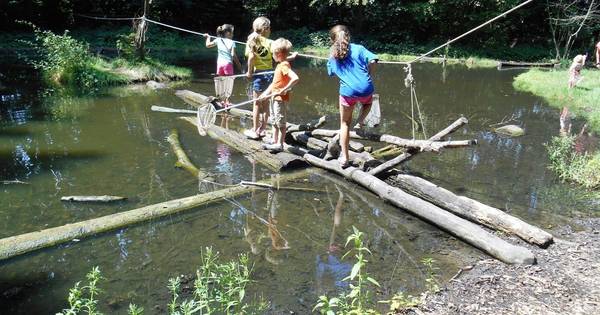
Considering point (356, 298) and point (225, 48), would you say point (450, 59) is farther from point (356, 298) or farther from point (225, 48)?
point (356, 298)

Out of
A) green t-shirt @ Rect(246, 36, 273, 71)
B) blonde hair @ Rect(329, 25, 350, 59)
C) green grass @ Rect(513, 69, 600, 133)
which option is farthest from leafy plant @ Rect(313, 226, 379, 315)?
green grass @ Rect(513, 69, 600, 133)

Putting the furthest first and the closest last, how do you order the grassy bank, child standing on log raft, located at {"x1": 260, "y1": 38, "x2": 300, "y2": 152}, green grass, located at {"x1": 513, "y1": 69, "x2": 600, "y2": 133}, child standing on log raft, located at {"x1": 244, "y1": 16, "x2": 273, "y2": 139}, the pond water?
the grassy bank < green grass, located at {"x1": 513, "y1": 69, "x2": 600, "y2": 133} < child standing on log raft, located at {"x1": 244, "y1": 16, "x2": 273, "y2": 139} < child standing on log raft, located at {"x1": 260, "y1": 38, "x2": 300, "y2": 152} < the pond water

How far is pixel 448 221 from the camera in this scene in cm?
546

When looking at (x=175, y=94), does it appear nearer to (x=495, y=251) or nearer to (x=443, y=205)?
(x=443, y=205)

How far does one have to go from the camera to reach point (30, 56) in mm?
19375

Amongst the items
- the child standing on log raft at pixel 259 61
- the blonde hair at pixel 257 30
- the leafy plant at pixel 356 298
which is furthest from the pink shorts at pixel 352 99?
the leafy plant at pixel 356 298

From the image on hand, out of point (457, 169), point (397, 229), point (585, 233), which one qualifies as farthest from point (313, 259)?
point (457, 169)

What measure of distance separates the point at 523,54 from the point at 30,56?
27390 millimetres

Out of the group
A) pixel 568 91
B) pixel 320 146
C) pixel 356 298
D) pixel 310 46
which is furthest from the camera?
pixel 310 46

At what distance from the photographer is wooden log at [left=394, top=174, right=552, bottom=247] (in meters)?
5.19

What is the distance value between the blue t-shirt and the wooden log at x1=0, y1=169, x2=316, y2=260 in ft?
7.01

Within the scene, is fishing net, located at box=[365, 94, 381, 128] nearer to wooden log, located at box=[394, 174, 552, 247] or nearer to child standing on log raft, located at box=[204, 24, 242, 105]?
wooden log, located at box=[394, 174, 552, 247]

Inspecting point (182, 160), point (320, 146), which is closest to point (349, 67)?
point (320, 146)

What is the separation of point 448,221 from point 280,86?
3374 mm
